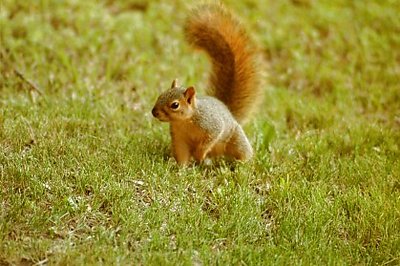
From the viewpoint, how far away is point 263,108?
20.2 ft

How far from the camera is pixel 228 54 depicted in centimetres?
513

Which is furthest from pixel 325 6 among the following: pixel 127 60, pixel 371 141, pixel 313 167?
pixel 313 167

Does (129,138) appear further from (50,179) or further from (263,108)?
(263,108)

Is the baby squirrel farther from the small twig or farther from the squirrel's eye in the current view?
the small twig

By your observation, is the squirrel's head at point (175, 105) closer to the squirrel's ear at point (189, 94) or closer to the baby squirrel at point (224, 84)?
the squirrel's ear at point (189, 94)

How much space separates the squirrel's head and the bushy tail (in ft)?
2.13

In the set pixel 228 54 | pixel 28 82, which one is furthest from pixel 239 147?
pixel 28 82

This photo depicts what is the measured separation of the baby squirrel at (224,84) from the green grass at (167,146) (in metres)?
0.13

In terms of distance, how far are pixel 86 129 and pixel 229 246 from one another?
65.6 inches

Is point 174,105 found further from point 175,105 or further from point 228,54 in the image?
point 228,54

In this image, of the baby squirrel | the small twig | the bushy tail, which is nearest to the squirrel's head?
the baby squirrel

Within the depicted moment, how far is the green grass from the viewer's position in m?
3.77

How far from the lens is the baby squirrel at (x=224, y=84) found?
464 cm

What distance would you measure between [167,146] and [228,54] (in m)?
0.78
